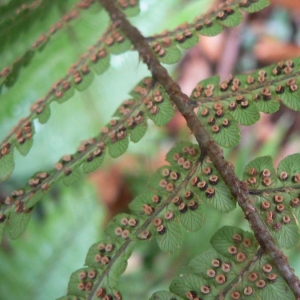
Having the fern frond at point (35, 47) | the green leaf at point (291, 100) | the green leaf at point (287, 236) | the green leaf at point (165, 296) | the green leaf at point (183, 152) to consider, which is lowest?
the green leaf at point (287, 236)

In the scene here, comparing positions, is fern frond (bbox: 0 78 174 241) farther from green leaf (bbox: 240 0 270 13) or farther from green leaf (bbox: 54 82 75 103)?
green leaf (bbox: 240 0 270 13)

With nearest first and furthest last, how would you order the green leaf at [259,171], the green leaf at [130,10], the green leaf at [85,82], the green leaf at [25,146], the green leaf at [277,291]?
the green leaf at [277,291], the green leaf at [259,171], the green leaf at [25,146], the green leaf at [85,82], the green leaf at [130,10]

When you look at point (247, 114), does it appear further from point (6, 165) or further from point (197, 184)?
point (6, 165)

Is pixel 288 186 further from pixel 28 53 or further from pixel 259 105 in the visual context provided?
pixel 28 53

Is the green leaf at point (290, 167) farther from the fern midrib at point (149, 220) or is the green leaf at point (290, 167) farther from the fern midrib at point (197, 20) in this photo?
the fern midrib at point (197, 20)

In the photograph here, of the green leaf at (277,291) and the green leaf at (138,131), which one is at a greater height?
the green leaf at (138,131)

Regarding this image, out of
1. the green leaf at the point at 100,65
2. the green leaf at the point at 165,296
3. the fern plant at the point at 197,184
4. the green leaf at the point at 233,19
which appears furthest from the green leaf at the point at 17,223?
the green leaf at the point at 233,19

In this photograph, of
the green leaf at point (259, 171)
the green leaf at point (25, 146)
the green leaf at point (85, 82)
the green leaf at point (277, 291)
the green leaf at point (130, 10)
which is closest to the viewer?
the green leaf at point (277, 291)

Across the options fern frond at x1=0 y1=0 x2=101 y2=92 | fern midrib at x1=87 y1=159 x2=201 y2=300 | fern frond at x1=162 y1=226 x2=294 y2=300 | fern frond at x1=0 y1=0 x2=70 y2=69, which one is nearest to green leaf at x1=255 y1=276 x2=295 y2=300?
fern frond at x1=162 y1=226 x2=294 y2=300
